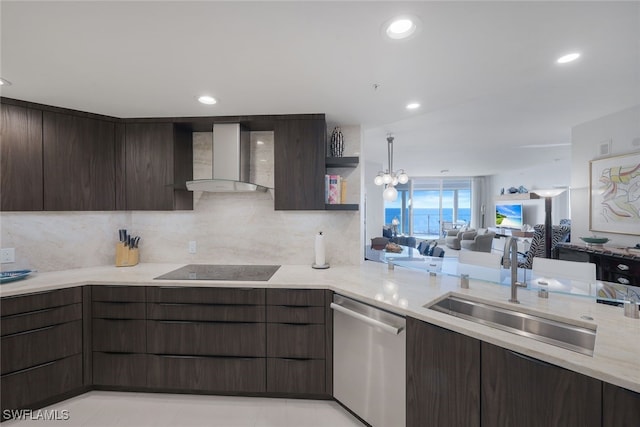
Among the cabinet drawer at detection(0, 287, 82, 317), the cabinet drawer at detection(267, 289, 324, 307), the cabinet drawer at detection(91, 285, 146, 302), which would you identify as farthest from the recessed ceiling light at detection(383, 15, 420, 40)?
the cabinet drawer at detection(0, 287, 82, 317)

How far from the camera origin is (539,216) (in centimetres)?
759

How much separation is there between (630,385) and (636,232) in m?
2.96

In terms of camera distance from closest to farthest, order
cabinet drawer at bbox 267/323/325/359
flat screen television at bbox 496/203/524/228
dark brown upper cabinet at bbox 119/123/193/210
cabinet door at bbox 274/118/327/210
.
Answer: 1. cabinet drawer at bbox 267/323/325/359
2. cabinet door at bbox 274/118/327/210
3. dark brown upper cabinet at bbox 119/123/193/210
4. flat screen television at bbox 496/203/524/228

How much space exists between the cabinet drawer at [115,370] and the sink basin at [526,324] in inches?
88.5

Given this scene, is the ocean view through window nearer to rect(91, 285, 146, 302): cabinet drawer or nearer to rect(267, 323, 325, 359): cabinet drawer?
rect(267, 323, 325, 359): cabinet drawer

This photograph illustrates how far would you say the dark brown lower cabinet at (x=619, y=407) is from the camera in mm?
801

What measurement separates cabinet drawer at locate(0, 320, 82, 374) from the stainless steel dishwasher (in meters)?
1.99

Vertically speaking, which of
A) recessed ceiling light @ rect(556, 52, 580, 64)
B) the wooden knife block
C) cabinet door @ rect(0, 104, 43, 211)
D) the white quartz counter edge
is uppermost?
recessed ceiling light @ rect(556, 52, 580, 64)

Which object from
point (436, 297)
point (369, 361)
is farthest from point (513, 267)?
point (369, 361)

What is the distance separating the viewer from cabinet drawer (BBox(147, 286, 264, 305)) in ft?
6.16

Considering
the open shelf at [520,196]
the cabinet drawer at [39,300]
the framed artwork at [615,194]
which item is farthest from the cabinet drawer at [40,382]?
the open shelf at [520,196]

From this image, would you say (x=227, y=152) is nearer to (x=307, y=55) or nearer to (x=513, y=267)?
(x=307, y=55)

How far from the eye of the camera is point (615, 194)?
109 inches

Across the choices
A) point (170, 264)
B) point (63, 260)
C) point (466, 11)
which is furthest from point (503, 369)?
point (63, 260)
